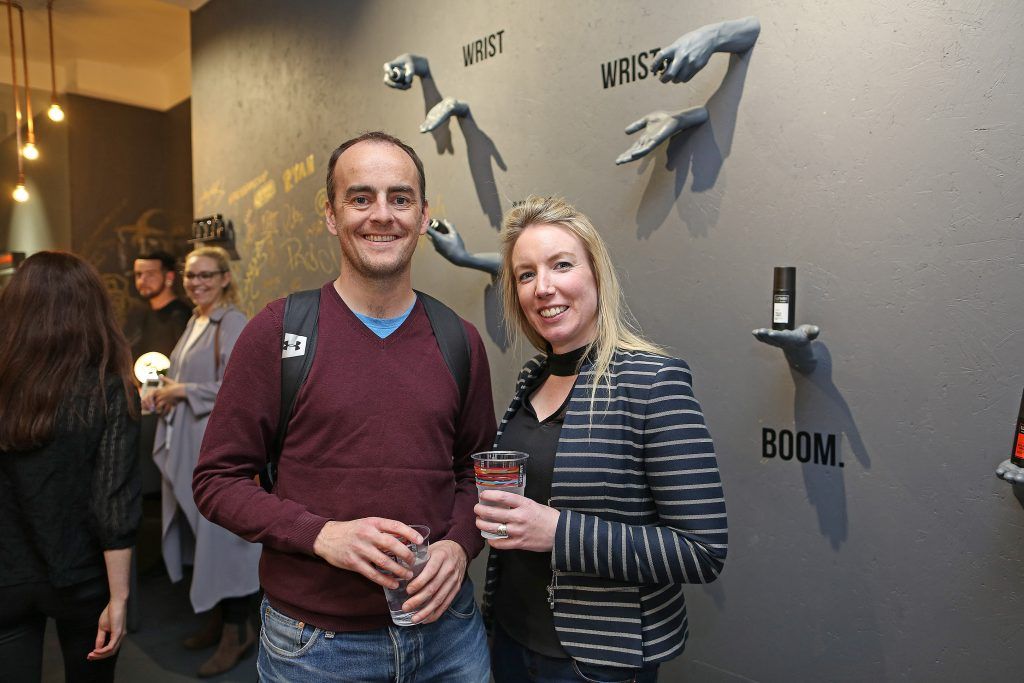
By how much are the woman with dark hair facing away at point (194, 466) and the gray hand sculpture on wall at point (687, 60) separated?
2.10m

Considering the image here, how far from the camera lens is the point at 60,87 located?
5.58 m

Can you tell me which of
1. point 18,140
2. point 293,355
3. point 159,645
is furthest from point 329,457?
point 18,140

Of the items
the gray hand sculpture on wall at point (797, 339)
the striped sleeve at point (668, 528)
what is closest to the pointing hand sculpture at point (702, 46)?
the gray hand sculpture on wall at point (797, 339)

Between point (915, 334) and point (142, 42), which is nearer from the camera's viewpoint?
point (915, 334)

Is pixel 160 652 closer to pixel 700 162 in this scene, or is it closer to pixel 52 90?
pixel 700 162

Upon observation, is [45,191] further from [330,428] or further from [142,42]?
[330,428]

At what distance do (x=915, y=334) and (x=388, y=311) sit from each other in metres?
1.37

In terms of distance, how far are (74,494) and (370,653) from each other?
1.07m

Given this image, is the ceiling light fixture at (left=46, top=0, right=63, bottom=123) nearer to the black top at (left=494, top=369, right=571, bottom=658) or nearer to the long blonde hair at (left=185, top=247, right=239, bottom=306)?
the long blonde hair at (left=185, top=247, right=239, bottom=306)

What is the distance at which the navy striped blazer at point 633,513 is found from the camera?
1188 millimetres

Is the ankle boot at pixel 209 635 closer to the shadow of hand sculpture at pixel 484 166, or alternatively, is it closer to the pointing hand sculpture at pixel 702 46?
the shadow of hand sculpture at pixel 484 166

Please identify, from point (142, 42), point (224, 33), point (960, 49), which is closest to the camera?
point (960, 49)

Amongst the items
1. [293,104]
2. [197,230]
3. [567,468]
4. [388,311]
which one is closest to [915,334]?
[567,468]

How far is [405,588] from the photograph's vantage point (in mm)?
1195
